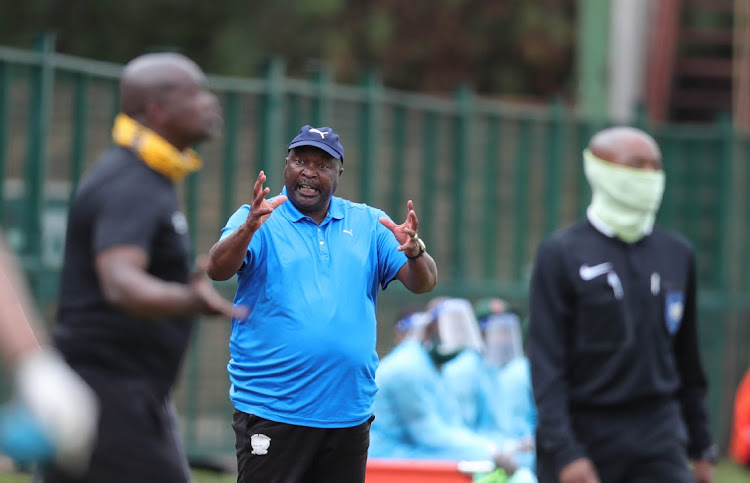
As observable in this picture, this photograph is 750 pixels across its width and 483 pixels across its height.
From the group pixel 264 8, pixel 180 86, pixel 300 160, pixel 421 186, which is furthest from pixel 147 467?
pixel 264 8

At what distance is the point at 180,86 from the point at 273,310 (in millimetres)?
1306

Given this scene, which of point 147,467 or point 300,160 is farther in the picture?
point 300,160

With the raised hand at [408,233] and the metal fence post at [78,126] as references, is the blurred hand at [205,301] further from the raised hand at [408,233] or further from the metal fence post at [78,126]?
the metal fence post at [78,126]

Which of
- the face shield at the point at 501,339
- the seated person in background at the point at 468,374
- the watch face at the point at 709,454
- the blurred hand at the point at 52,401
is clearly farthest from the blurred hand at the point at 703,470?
the face shield at the point at 501,339

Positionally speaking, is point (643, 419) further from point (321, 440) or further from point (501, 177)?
point (501, 177)

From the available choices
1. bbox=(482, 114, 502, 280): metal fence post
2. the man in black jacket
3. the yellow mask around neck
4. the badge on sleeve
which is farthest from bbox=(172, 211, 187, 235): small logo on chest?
bbox=(482, 114, 502, 280): metal fence post

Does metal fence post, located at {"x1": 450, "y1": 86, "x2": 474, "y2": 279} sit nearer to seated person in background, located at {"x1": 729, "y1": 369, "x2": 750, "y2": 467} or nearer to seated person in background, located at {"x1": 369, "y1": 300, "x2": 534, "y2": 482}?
seated person in background, located at {"x1": 729, "y1": 369, "x2": 750, "y2": 467}

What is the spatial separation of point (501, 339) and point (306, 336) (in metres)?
4.41

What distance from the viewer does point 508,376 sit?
9.55m

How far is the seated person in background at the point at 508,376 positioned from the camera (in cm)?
945

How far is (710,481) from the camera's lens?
5.85 meters

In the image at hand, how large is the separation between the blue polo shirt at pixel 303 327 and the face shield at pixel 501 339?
4.10 m

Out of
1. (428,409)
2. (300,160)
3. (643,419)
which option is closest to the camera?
(643,419)

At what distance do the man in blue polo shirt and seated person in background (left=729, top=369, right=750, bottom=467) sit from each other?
789cm
